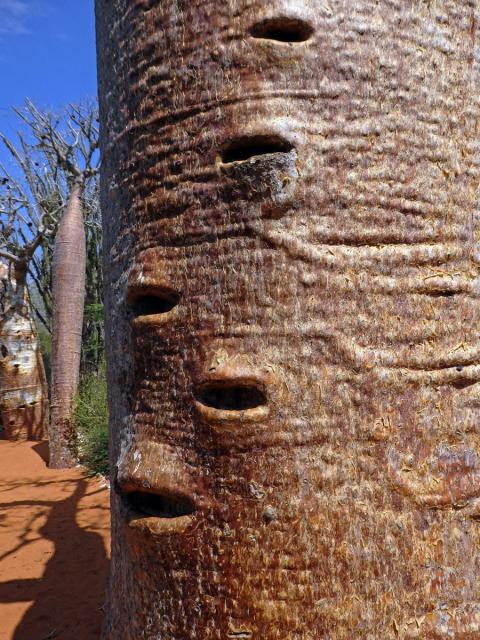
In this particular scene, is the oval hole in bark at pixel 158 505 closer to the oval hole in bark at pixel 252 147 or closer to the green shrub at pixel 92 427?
the oval hole in bark at pixel 252 147

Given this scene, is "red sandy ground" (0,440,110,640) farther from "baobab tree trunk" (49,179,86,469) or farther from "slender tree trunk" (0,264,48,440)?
"slender tree trunk" (0,264,48,440)

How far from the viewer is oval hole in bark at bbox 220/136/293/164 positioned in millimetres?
965

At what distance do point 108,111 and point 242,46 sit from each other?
0.36 metres

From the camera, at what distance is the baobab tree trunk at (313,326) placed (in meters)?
0.90

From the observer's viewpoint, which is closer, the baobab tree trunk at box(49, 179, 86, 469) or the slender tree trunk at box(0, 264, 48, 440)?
the baobab tree trunk at box(49, 179, 86, 469)

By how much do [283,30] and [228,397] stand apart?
2.07 ft

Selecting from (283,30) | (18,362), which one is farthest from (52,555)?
(18,362)

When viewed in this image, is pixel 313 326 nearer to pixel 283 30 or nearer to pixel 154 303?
pixel 154 303

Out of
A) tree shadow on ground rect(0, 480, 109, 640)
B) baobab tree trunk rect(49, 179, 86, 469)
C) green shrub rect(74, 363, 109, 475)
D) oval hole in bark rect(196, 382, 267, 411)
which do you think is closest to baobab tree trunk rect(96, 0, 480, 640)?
oval hole in bark rect(196, 382, 267, 411)

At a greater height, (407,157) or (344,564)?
(407,157)

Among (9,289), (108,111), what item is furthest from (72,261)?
(108,111)

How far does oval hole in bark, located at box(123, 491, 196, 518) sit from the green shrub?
5.88 metres

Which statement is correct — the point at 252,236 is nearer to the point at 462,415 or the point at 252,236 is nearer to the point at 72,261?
the point at 462,415

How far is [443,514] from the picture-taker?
91cm
